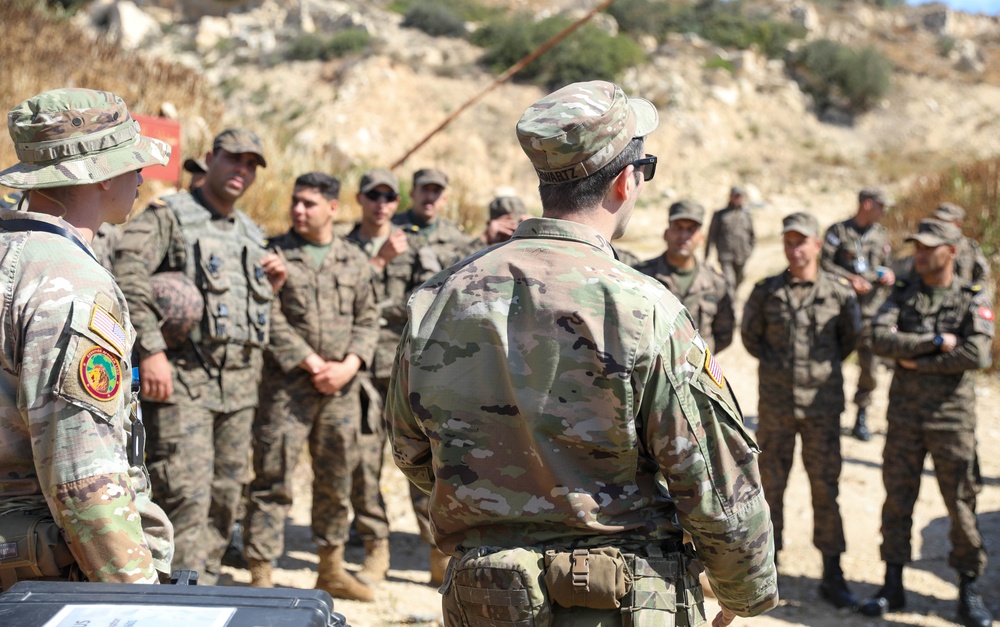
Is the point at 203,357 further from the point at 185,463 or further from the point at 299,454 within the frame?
the point at 299,454

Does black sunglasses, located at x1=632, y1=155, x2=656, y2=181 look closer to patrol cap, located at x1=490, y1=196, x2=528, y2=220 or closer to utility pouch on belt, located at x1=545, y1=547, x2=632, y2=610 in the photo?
utility pouch on belt, located at x1=545, y1=547, x2=632, y2=610

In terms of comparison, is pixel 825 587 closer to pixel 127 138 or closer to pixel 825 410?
pixel 825 410

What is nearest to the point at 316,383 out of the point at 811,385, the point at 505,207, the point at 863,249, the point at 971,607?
the point at 505,207

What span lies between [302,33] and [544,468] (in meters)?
27.2

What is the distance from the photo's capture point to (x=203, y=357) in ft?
13.1

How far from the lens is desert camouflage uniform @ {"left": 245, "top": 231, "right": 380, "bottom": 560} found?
4543 mm

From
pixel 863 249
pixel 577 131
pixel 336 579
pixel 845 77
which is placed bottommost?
pixel 845 77

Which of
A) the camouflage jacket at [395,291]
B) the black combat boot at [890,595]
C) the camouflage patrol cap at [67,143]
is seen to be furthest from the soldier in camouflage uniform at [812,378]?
the camouflage patrol cap at [67,143]

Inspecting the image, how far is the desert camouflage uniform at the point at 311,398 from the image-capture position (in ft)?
14.9

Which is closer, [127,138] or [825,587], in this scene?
[127,138]

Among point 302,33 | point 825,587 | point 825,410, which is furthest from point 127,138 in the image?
point 302,33

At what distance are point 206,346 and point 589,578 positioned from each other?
268 cm

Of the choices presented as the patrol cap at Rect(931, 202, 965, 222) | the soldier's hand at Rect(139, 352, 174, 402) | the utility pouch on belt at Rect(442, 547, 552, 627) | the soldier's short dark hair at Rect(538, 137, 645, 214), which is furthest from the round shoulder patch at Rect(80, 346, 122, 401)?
the patrol cap at Rect(931, 202, 965, 222)

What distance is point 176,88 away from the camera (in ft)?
40.4
